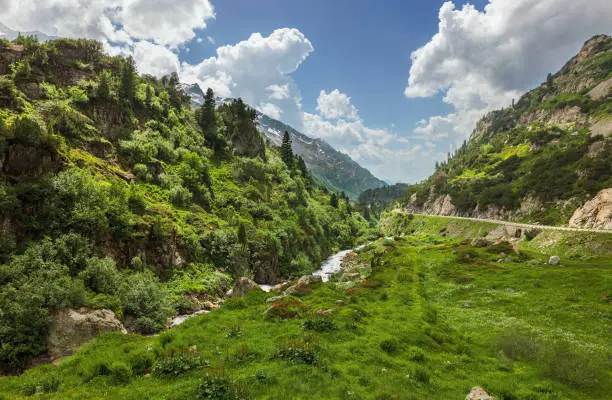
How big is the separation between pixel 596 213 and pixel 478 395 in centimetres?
8128

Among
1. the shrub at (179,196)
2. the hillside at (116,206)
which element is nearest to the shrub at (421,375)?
the hillside at (116,206)

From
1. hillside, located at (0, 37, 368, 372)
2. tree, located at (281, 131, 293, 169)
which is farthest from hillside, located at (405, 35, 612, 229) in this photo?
tree, located at (281, 131, 293, 169)

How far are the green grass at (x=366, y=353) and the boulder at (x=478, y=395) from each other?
61 centimetres

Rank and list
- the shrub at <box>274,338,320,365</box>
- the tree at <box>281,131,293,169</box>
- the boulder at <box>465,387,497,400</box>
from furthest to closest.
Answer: the tree at <box>281,131,293,169</box>, the shrub at <box>274,338,320,365</box>, the boulder at <box>465,387,497,400</box>

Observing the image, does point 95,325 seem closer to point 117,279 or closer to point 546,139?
point 117,279

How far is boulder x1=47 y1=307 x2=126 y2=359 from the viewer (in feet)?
89.7

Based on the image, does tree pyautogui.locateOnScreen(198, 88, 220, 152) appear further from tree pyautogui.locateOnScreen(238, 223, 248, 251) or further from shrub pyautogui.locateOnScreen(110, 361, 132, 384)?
shrub pyautogui.locateOnScreen(110, 361, 132, 384)

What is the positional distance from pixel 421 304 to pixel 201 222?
45.7 meters

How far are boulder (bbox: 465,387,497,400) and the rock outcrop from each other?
243 ft

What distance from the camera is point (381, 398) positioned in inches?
580

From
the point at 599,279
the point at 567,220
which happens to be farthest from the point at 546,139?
the point at 599,279

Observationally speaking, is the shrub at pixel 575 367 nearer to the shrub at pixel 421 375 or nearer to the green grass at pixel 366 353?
the green grass at pixel 366 353

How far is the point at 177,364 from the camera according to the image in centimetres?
1716

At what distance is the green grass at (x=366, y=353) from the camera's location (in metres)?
15.8
